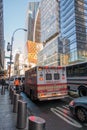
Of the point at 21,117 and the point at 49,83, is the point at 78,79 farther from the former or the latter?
the point at 21,117

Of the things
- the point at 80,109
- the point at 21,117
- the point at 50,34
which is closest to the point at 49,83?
the point at 80,109

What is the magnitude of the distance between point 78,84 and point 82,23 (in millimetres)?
65840

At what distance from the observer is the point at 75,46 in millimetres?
70312

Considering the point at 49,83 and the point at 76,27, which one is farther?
the point at 76,27

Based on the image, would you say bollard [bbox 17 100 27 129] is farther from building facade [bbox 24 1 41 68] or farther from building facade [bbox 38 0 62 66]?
building facade [bbox 24 1 41 68]

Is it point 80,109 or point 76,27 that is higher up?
point 76,27

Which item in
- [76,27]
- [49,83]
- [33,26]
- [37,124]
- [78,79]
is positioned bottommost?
[37,124]

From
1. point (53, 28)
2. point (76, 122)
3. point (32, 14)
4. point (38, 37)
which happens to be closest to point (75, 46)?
point (53, 28)

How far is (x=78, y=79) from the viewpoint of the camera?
14.4m

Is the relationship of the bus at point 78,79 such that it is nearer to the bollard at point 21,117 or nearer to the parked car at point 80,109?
the parked car at point 80,109

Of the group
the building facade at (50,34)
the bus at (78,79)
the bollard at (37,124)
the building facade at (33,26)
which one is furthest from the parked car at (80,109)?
the building facade at (33,26)

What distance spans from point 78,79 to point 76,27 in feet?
205

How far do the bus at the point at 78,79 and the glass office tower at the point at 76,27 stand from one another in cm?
5025

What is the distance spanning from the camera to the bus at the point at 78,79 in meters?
13.5
